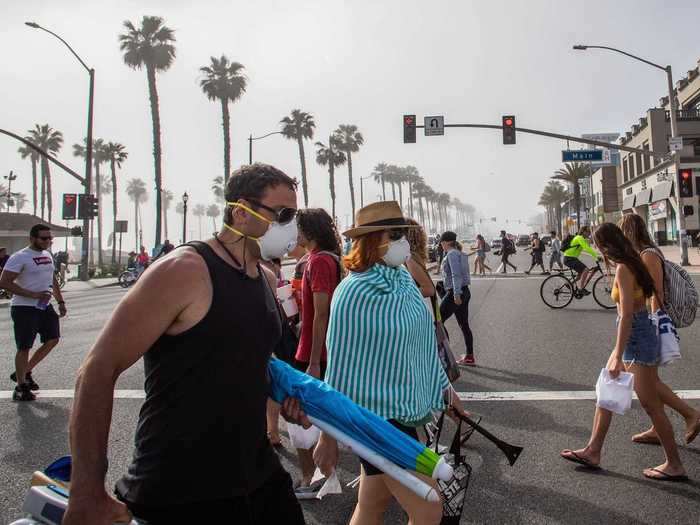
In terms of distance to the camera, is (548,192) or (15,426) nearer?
(15,426)

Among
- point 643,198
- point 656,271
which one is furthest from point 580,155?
point 643,198

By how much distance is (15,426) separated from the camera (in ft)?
18.7

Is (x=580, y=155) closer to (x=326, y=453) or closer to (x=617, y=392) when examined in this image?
(x=617, y=392)

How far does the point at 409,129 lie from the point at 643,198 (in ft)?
129

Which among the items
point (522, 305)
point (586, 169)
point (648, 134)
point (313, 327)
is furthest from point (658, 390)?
point (586, 169)

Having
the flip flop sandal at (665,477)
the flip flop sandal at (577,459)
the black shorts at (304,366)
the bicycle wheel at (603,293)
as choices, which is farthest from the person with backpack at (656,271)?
the bicycle wheel at (603,293)

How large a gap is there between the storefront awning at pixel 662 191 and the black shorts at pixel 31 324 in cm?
4842

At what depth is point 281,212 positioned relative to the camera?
2311mm

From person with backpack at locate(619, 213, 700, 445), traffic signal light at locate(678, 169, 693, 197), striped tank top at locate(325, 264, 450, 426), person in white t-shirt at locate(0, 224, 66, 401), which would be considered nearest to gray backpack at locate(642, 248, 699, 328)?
person with backpack at locate(619, 213, 700, 445)

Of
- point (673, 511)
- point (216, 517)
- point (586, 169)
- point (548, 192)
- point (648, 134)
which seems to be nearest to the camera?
point (216, 517)

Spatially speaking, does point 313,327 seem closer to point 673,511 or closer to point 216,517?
point 216,517

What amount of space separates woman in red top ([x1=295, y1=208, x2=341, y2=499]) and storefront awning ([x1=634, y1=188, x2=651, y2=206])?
180 feet

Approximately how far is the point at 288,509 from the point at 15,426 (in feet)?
15.3

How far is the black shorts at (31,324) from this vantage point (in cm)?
684
